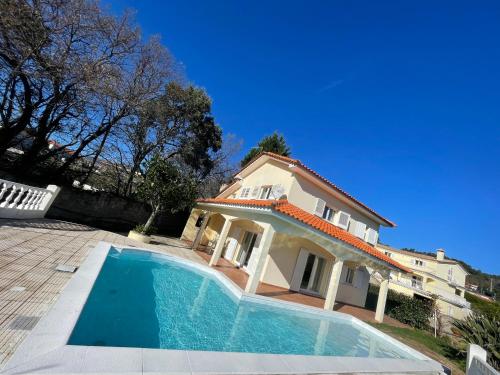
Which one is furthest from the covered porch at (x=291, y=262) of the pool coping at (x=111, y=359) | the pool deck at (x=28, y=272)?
the pool deck at (x=28, y=272)

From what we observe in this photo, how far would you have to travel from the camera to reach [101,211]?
20234mm

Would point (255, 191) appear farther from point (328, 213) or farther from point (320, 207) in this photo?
point (328, 213)

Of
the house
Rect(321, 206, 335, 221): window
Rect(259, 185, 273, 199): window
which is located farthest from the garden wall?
Rect(321, 206, 335, 221): window

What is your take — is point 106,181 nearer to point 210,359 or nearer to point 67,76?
point 67,76

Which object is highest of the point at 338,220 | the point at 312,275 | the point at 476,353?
the point at 338,220

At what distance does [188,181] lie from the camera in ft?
57.0

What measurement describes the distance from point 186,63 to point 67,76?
10.8 metres

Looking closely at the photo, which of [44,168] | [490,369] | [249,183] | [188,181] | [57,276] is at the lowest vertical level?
[57,276]

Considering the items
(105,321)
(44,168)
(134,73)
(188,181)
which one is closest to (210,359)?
(105,321)

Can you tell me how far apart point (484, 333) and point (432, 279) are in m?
41.7

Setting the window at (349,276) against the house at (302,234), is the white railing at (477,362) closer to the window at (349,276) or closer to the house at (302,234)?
the house at (302,234)

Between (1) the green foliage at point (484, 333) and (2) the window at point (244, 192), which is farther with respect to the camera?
(2) the window at point (244, 192)

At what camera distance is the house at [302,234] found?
1209cm

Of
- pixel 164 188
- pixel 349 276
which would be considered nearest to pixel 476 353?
pixel 349 276
